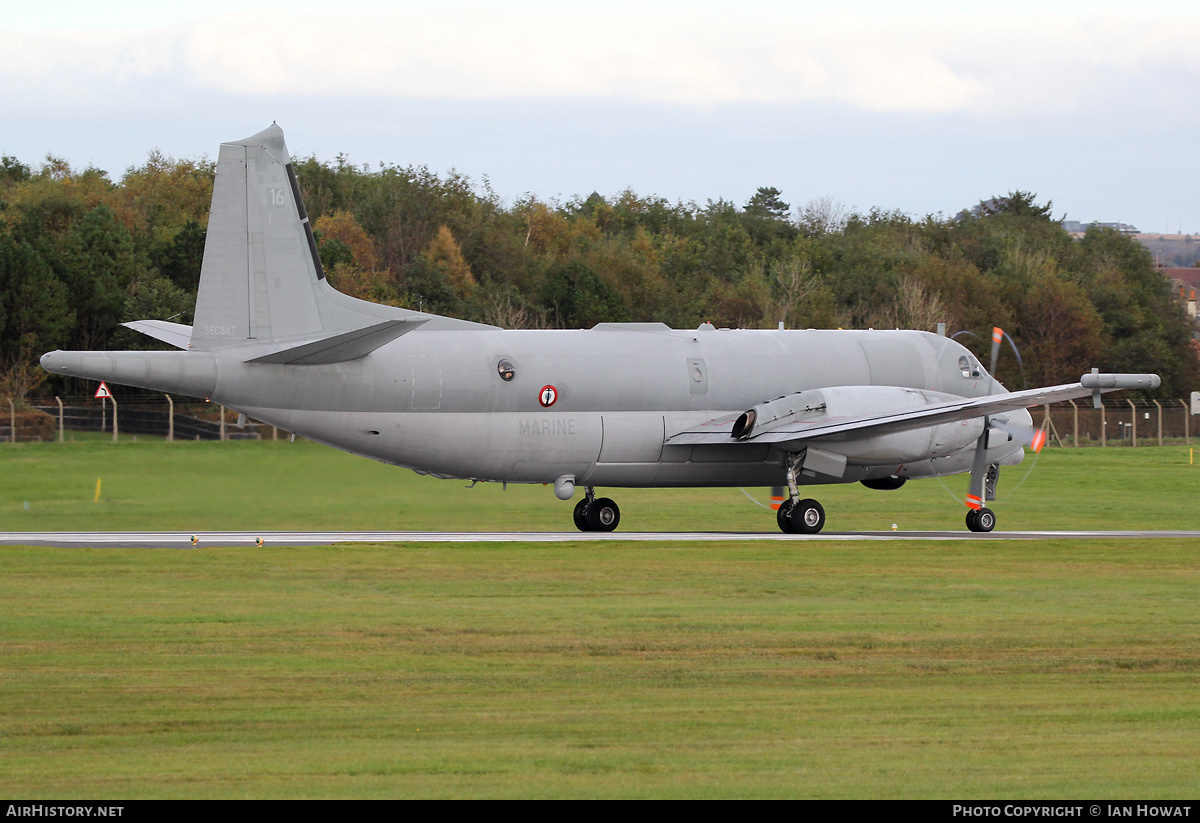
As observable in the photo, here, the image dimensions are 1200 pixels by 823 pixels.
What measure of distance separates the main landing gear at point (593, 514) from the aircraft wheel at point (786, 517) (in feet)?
11.8

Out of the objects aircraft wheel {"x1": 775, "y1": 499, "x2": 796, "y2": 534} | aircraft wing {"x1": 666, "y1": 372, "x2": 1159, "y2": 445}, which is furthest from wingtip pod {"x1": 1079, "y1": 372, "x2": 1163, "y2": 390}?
aircraft wheel {"x1": 775, "y1": 499, "x2": 796, "y2": 534}

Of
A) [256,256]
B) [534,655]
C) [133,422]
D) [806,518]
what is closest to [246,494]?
[256,256]

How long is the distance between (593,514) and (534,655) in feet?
54.3

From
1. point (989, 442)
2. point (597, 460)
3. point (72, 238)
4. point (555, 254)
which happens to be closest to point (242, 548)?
point (597, 460)

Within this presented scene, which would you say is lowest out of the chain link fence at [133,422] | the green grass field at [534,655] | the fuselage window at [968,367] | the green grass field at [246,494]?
the green grass field at [534,655]

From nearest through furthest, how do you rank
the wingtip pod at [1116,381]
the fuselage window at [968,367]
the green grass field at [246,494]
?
1. the green grass field at [246,494]
2. the wingtip pod at [1116,381]
3. the fuselage window at [968,367]

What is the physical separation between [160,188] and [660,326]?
2671 inches

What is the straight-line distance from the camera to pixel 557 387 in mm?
31531

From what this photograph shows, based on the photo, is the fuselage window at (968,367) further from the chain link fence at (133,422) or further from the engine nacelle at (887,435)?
the chain link fence at (133,422)

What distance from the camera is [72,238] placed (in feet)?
235

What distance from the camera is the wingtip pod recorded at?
30.9 metres

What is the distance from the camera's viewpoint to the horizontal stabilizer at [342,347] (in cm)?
2839

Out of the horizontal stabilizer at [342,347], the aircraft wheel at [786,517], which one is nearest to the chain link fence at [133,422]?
the horizontal stabilizer at [342,347]

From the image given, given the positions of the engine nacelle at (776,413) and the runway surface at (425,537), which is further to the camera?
the engine nacelle at (776,413)
